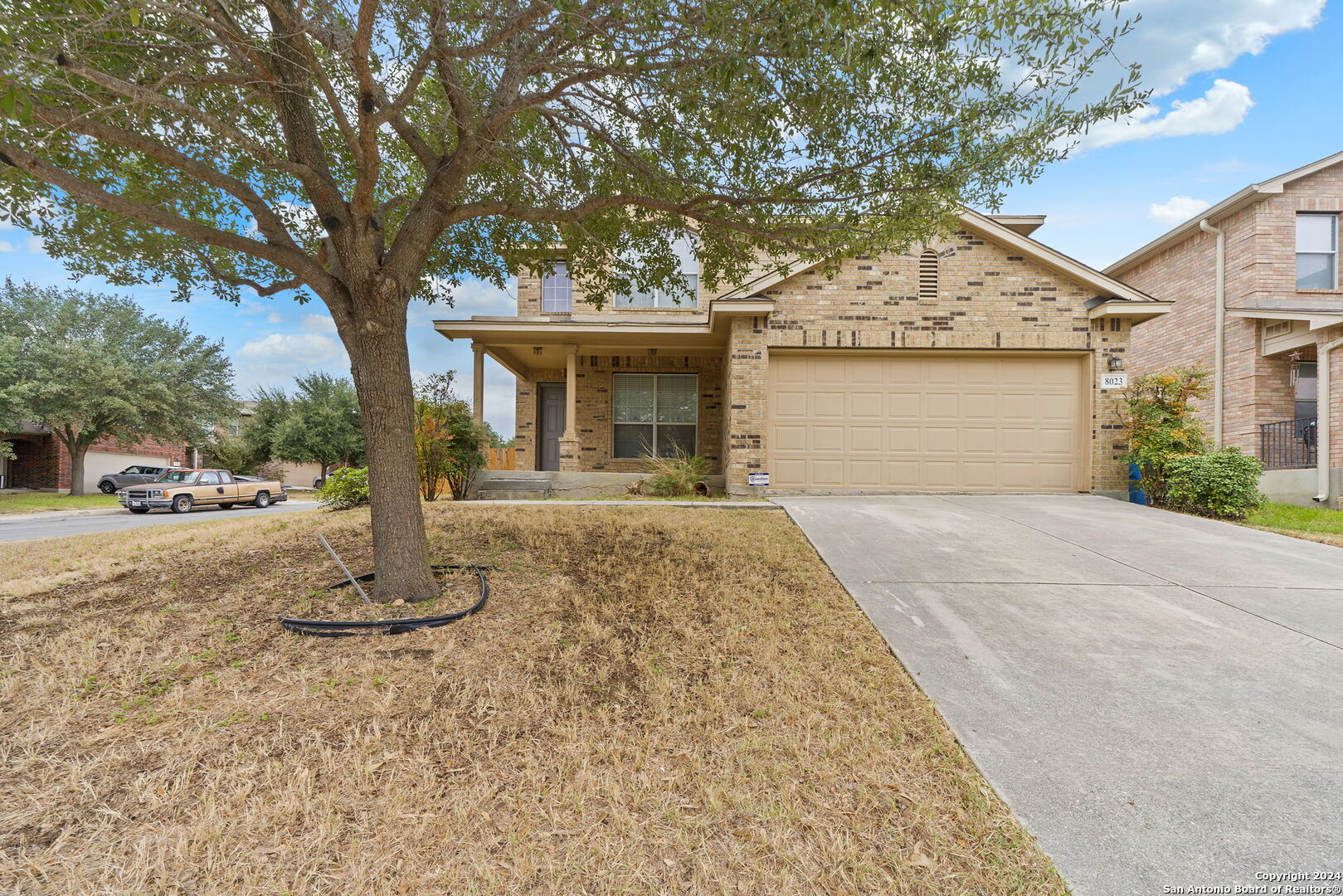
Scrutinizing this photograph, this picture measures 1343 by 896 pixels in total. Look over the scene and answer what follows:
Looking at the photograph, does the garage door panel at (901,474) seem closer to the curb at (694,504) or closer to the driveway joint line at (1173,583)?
the driveway joint line at (1173,583)

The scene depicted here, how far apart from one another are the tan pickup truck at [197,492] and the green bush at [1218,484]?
2331 centimetres

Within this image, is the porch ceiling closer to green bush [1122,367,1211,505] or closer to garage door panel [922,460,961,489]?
garage door panel [922,460,961,489]

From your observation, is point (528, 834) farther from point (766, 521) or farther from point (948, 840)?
point (766, 521)

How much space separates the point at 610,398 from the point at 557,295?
292 cm

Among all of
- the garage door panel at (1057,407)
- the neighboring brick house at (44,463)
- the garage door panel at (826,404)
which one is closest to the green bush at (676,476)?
the garage door panel at (826,404)

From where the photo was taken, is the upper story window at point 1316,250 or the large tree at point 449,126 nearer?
the large tree at point 449,126

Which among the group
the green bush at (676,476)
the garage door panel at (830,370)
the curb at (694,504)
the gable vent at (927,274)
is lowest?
the curb at (694,504)

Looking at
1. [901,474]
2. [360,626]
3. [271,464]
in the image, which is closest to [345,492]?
[360,626]

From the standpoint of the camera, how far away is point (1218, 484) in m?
8.63

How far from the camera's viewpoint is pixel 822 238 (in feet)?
18.6

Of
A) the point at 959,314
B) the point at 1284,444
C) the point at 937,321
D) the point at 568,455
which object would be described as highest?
the point at 959,314

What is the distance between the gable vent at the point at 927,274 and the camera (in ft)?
33.6

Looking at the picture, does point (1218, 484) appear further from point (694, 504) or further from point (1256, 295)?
point (694, 504)

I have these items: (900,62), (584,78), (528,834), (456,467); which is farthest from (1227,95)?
(528,834)
